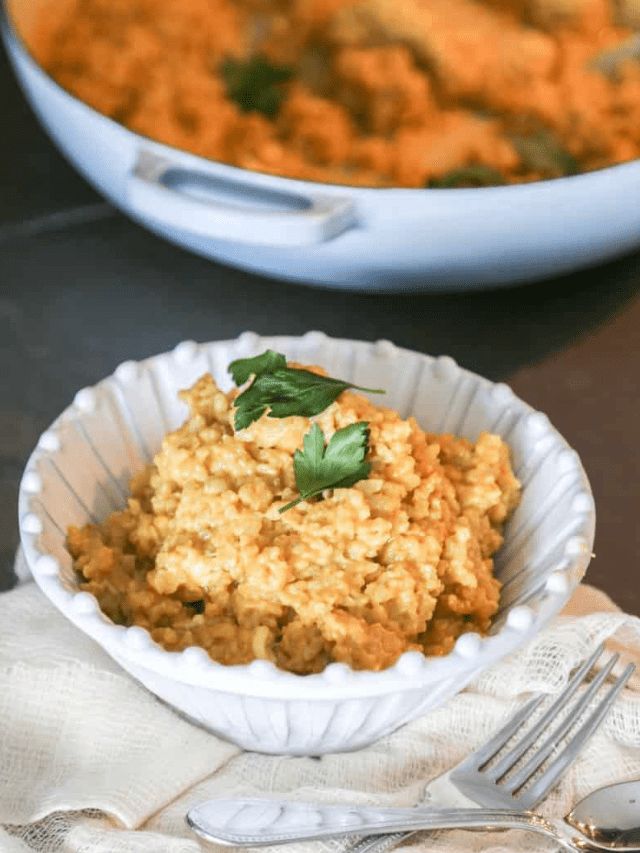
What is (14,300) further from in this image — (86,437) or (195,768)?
(195,768)

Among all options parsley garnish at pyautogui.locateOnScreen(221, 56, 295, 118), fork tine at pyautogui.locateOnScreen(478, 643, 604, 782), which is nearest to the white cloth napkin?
fork tine at pyautogui.locateOnScreen(478, 643, 604, 782)

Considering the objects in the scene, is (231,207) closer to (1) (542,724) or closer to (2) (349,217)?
(2) (349,217)

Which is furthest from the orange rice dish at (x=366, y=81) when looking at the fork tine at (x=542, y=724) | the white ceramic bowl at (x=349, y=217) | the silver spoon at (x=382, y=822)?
the silver spoon at (x=382, y=822)

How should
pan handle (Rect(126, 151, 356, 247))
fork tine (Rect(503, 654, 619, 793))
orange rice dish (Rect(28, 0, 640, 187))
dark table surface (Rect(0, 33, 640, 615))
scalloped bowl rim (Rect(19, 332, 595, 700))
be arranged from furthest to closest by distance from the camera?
1. orange rice dish (Rect(28, 0, 640, 187))
2. dark table surface (Rect(0, 33, 640, 615))
3. pan handle (Rect(126, 151, 356, 247))
4. fork tine (Rect(503, 654, 619, 793))
5. scalloped bowl rim (Rect(19, 332, 595, 700))

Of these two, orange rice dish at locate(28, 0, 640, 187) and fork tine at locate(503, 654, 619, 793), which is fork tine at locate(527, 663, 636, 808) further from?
orange rice dish at locate(28, 0, 640, 187)

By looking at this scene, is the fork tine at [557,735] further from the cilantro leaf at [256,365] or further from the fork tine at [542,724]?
the cilantro leaf at [256,365]

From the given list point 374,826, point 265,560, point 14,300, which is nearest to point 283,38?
point 14,300
